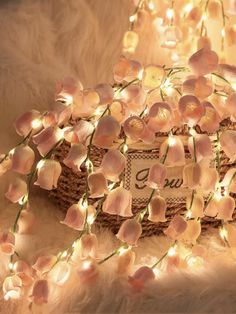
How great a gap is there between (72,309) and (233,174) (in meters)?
0.24

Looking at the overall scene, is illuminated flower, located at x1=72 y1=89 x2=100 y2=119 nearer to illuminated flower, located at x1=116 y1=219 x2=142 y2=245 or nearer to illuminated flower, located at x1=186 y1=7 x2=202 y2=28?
illuminated flower, located at x1=116 y1=219 x2=142 y2=245

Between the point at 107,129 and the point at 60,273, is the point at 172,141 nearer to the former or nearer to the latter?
the point at 107,129

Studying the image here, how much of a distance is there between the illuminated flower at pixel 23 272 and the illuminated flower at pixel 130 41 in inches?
16.4

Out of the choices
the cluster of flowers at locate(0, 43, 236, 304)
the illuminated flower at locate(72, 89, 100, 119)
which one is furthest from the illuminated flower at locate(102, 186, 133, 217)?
the illuminated flower at locate(72, 89, 100, 119)

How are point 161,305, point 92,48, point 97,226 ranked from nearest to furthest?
point 161,305
point 97,226
point 92,48

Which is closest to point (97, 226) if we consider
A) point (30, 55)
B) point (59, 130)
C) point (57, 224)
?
point (57, 224)

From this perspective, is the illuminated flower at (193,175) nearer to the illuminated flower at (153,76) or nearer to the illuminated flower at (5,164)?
the illuminated flower at (153,76)

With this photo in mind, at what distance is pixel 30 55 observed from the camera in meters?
0.86

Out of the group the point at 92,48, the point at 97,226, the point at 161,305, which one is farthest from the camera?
the point at 92,48

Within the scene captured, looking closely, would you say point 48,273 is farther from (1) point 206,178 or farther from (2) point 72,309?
(1) point 206,178

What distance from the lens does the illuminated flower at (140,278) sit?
615 millimetres

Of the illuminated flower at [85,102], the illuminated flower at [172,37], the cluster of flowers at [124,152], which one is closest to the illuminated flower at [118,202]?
the cluster of flowers at [124,152]

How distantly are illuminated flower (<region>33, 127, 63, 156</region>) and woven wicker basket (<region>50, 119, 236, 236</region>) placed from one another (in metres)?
0.08

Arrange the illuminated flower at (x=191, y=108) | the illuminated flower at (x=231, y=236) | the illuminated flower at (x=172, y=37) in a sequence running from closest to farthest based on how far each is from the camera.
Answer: the illuminated flower at (x=191, y=108), the illuminated flower at (x=231, y=236), the illuminated flower at (x=172, y=37)
